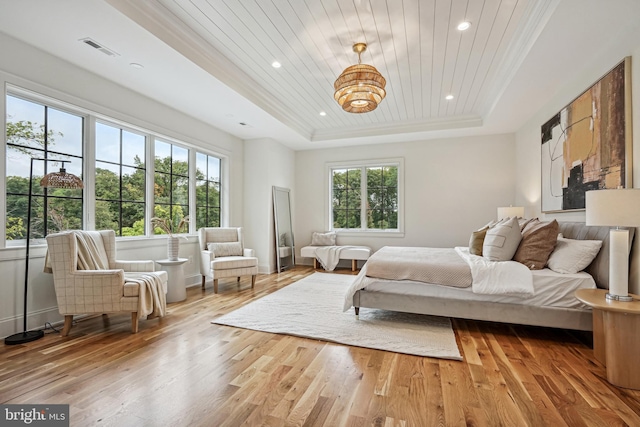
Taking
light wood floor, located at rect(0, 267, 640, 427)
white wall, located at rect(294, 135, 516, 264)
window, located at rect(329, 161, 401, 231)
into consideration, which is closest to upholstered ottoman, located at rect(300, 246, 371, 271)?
white wall, located at rect(294, 135, 516, 264)

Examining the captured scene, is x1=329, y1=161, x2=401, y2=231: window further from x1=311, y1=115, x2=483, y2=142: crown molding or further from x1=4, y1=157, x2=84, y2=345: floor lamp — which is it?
x1=4, y1=157, x2=84, y2=345: floor lamp

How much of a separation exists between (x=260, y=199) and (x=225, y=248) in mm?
1459

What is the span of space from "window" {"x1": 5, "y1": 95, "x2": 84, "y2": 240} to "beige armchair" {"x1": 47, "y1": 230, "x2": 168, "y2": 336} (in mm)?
440

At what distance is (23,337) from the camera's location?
2.62 metres

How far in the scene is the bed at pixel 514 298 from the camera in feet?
8.32

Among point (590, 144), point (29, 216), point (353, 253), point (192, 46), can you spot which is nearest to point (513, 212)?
point (590, 144)

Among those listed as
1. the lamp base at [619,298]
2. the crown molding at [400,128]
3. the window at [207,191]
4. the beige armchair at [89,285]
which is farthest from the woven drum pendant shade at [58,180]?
the lamp base at [619,298]

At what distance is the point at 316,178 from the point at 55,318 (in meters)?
5.02

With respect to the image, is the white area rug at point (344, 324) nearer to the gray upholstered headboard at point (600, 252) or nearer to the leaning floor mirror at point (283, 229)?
the gray upholstered headboard at point (600, 252)

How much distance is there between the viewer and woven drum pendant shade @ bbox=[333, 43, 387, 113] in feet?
9.70

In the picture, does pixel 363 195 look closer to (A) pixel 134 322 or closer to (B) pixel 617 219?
(B) pixel 617 219

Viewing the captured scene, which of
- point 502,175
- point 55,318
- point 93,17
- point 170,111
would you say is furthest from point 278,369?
point 502,175

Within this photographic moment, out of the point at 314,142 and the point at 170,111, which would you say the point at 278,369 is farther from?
the point at 314,142

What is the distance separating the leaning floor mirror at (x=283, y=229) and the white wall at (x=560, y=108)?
4.39 m
